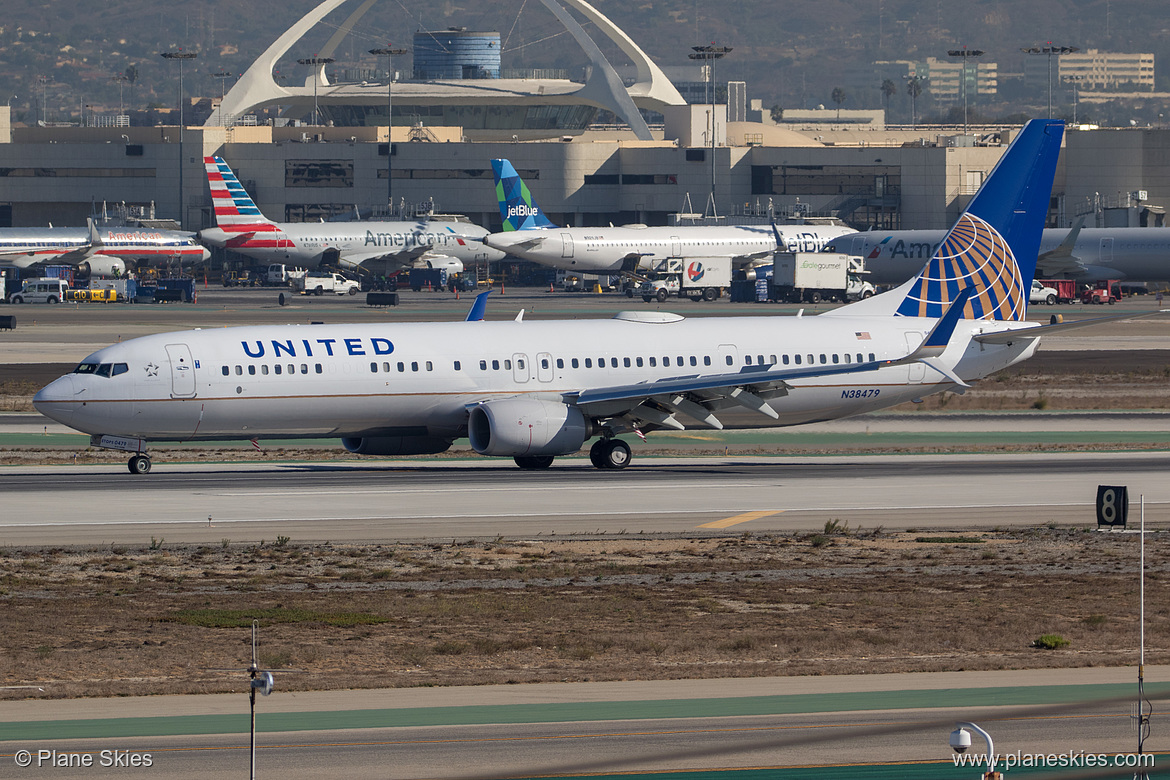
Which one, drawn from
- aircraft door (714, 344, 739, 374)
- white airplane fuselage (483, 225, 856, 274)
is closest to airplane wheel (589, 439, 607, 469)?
aircraft door (714, 344, 739, 374)

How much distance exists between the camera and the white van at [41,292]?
137m

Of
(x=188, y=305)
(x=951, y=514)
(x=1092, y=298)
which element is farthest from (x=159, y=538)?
(x=1092, y=298)

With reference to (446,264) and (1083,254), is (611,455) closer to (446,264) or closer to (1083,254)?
(1083,254)

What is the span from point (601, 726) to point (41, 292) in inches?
4937

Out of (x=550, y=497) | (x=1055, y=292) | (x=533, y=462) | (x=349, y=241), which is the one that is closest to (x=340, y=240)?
(x=349, y=241)

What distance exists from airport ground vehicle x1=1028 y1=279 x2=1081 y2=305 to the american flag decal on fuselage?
255 feet

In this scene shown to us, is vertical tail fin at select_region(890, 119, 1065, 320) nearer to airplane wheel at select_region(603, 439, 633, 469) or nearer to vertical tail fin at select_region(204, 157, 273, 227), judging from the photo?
airplane wheel at select_region(603, 439, 633, 469)

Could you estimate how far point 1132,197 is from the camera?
167000mm

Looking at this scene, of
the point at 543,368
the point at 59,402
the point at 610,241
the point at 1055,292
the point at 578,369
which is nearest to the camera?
the point at 59,402

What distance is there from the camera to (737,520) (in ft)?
130

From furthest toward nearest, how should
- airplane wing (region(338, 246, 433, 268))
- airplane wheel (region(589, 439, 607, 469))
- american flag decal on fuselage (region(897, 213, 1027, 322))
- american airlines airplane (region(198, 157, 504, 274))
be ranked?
airplane wing (region(338, 246, 433, 268)), american airlines airplane (region(198, 157, 504, 274)), american flag decal on fuselage (region(897, 213, 1027, 322)), airplane wheel (region(589, 439, 607, 469))

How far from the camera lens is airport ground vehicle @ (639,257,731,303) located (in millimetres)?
136625

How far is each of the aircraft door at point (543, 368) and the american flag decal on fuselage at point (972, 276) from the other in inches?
494

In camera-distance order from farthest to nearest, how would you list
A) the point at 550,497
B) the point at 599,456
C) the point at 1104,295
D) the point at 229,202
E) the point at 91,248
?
the point at 91,248
the point at 229,202
the point at 1104,295
the point at 599,456
the point at 550,497
